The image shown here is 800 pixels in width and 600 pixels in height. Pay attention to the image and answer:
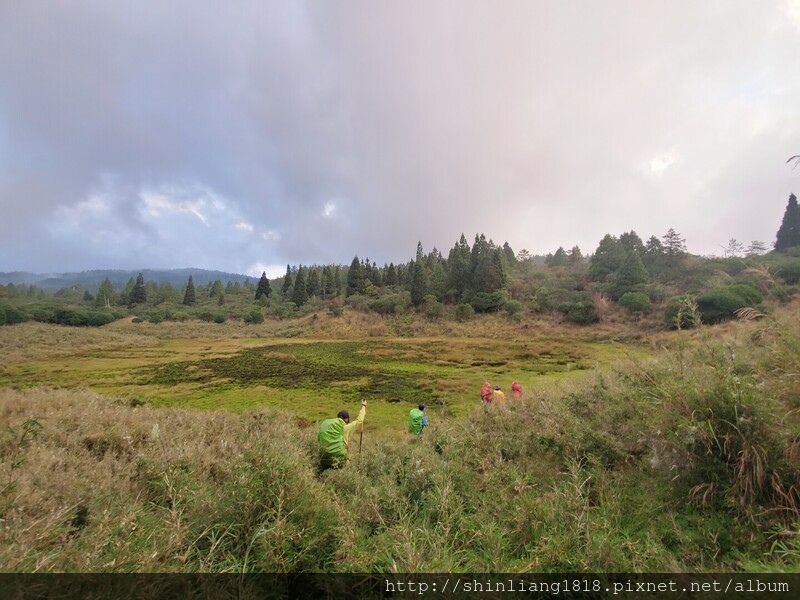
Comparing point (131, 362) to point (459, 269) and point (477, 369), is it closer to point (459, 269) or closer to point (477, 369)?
point (477, 369)

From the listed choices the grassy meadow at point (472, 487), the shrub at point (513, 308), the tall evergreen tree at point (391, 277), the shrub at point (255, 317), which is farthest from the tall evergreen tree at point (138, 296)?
the grassy meadow at point (472, 487)

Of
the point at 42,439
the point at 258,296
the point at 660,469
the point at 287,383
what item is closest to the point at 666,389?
the point at 660,469

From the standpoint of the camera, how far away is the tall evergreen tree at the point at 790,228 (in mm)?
50469

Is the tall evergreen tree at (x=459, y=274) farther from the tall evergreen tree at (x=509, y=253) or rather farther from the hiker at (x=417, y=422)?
the hiker at (x=417, y=422)

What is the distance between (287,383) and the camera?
20.3 meters

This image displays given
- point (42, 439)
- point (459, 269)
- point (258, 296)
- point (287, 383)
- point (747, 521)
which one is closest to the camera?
point (747, 521)

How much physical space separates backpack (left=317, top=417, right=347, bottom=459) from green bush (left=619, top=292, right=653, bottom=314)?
4398 cm

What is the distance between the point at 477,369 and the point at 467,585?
21.7 meters

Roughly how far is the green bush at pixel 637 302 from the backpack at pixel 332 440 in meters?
44.0

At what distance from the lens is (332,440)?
22.3 ft

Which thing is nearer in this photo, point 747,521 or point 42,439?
point 747,521

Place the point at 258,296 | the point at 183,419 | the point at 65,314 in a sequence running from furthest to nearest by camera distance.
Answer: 1. the point at 258,296
2. the point at 65,314
3. the point at 183,419

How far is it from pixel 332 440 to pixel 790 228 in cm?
7820

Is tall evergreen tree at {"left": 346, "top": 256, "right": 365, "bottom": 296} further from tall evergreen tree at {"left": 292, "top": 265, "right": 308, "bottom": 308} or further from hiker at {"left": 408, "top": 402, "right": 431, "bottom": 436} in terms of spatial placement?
hiker at {"left": 408, "top": 402, "right": 431, "bottom": 436}
